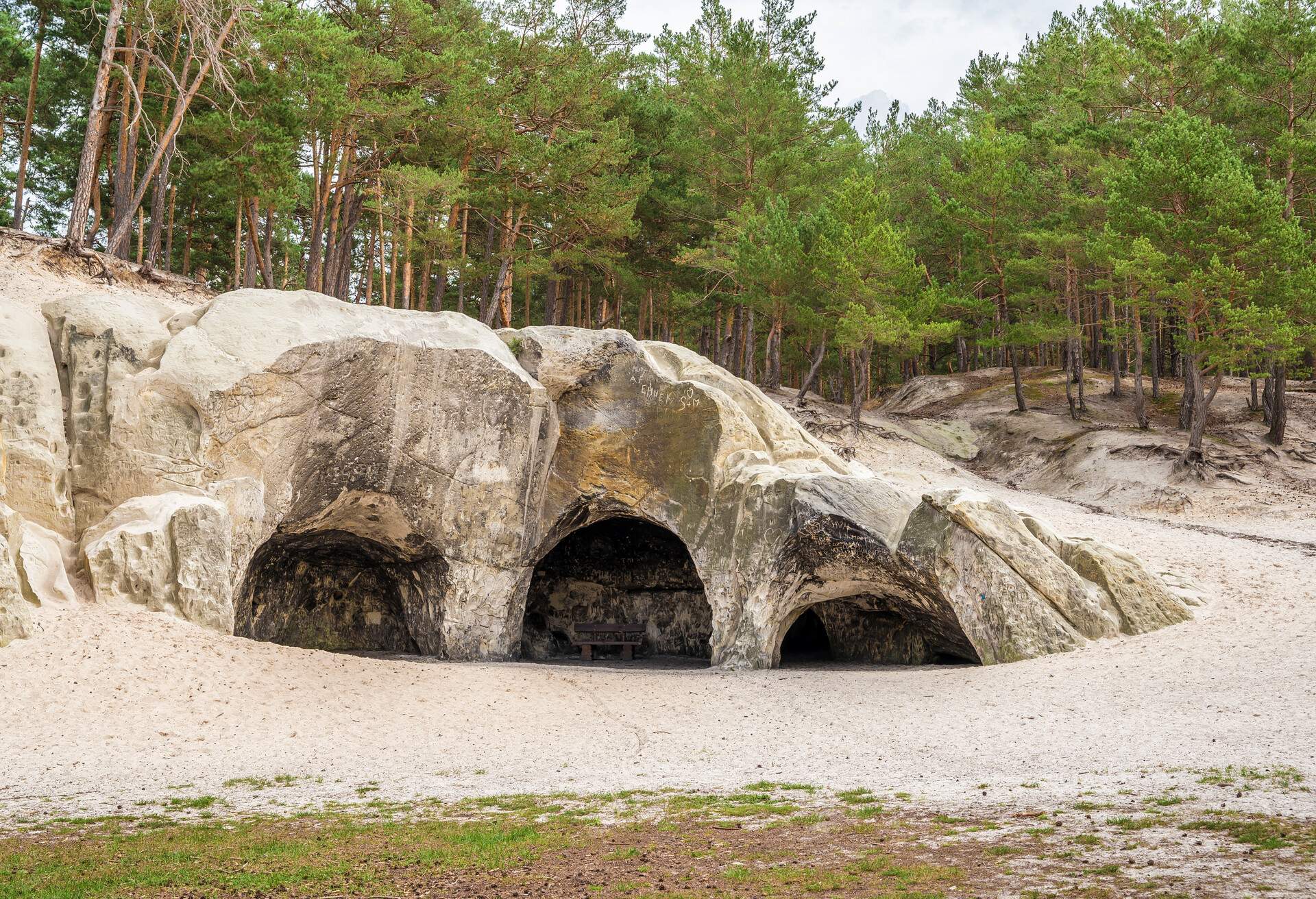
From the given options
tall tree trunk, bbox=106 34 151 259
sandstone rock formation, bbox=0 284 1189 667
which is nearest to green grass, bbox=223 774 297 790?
sandstone rock formation, bbox=0 284 1189 667

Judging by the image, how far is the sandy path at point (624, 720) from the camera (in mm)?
11188

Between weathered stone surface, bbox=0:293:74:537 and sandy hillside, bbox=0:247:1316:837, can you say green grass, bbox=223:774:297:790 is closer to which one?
sandy hillside, bbox=0:247:1316:837

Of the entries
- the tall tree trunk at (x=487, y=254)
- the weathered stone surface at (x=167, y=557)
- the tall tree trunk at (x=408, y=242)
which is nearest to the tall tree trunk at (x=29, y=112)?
the tall tree trunk at (x=408, y=242)

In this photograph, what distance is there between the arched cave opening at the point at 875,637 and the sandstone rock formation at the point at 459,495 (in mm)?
77

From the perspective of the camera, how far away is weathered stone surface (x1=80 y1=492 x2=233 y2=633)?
16.0 metres

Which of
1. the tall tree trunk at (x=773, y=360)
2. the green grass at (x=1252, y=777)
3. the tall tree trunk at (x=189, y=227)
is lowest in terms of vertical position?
the green grass at (x=1252, y=777)

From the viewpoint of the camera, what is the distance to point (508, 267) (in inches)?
1366

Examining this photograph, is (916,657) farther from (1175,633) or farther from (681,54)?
(681,54)

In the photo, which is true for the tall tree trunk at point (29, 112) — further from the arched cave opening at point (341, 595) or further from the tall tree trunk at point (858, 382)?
the tall tree trunk at point (858, 382)

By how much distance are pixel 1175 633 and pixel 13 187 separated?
50.3 m

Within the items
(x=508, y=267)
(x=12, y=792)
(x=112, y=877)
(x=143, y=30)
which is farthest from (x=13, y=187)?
(x=112, y=877)

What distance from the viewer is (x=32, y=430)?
16.5m

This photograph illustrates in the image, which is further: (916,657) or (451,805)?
(916,657)

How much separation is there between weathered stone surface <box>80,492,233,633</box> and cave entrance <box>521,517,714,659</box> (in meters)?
10.2
